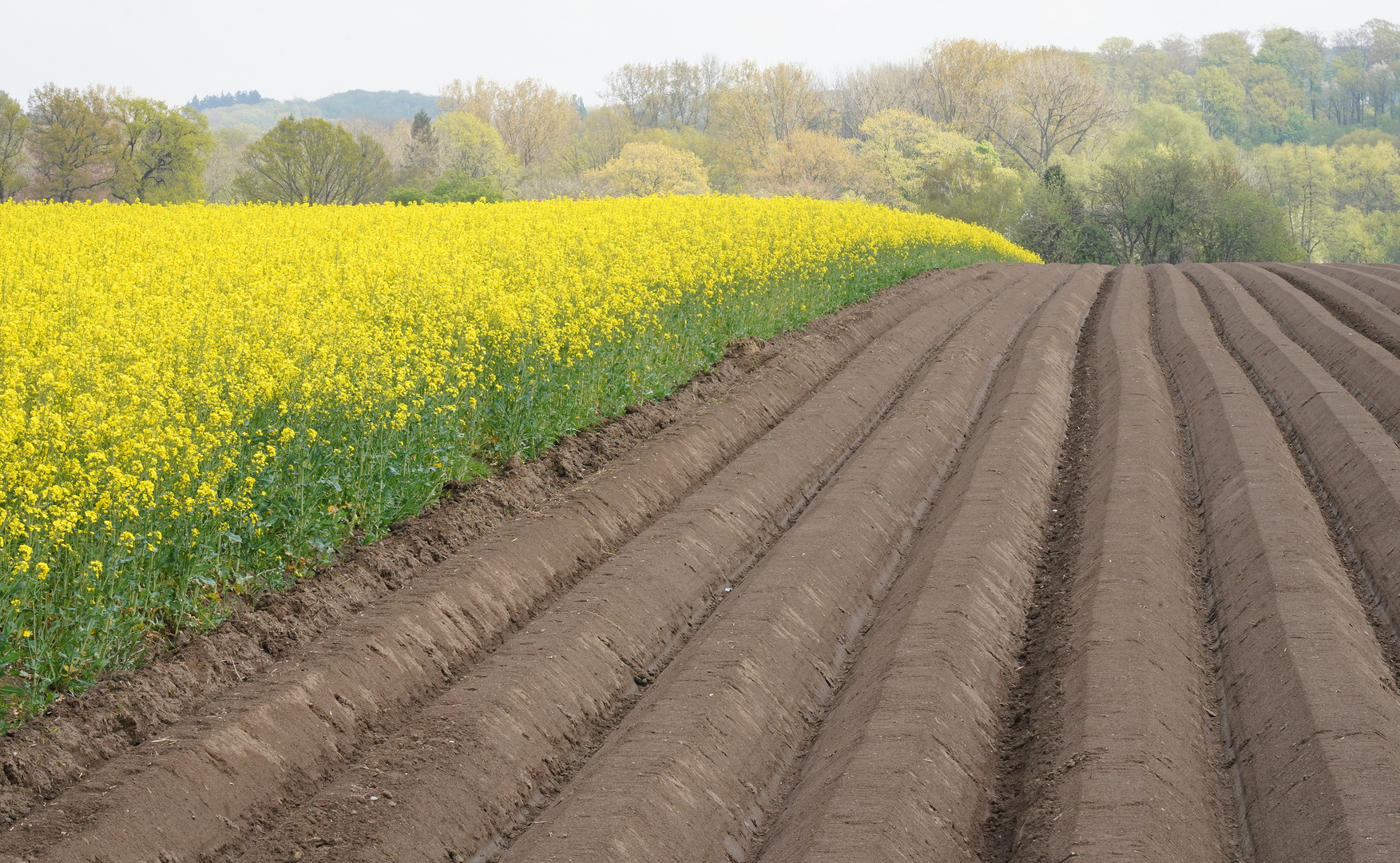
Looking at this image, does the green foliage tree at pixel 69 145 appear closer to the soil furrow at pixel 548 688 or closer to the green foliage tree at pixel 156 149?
the green foliage tree at pixel 156 149

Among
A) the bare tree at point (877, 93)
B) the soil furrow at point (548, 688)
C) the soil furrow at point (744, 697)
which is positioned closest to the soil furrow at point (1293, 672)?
the soil furrow at point (744, 697)

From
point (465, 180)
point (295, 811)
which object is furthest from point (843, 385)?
point (465, 180)

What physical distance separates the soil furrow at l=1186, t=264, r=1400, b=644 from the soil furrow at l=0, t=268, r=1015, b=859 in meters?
6.23

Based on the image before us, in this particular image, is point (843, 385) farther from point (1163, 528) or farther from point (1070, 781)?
point (1070, 781)

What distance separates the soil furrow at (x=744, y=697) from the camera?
5.42 meters

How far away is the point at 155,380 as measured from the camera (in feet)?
26.8

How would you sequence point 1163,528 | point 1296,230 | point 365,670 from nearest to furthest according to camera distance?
point 365,670 → point 1163,528 → point 1296,230

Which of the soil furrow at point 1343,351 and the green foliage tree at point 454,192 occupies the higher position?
the green foliage tree at point 454,192

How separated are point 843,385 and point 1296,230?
281 ft

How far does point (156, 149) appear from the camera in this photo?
46031mm

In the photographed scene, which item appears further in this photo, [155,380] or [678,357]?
[678,357]

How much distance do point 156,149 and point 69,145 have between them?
3652mm

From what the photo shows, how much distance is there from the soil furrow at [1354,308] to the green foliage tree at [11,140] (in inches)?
1721

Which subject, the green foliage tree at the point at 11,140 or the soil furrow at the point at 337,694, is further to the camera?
the green foliage tree at the point at 11,140
